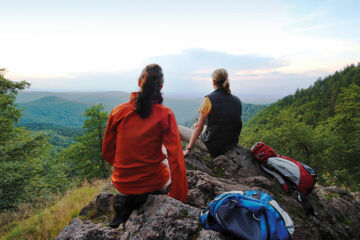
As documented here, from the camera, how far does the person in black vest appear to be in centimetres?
402

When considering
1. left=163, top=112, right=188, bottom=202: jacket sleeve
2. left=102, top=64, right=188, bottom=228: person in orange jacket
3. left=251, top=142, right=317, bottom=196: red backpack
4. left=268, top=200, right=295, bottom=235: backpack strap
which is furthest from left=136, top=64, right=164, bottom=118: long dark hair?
left=251, top=142, right=317, bottom=196: red backpack

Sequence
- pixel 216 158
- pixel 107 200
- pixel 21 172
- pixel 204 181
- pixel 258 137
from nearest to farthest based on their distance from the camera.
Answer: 1. pixel 107 200
2. pixel 204 181
3. pixel 216 158
4. pixel 21 172
5. pixel 258 137

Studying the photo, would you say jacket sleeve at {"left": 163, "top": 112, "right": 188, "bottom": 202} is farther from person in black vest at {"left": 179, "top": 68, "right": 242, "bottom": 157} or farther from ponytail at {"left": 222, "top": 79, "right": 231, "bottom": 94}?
ponytail at {"left": 222, "top": 79, "right": 231, "bottom": 94}

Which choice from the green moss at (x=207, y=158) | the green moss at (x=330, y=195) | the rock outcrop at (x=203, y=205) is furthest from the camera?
the green moss at (x=330, y=195)

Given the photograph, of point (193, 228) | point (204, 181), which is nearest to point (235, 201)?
point (193, 228)

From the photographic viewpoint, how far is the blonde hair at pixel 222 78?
4.06m

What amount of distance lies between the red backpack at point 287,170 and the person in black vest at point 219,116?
86cm

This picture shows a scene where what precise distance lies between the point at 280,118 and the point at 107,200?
69.9ft

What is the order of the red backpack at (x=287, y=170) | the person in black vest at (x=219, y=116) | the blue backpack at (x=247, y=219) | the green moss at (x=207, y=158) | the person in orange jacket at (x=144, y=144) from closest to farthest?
the blue backpack at (x=247, y=219) → the person in orange jacket at (x=144, y=144) → the red backpack at (x=287, y=170) → the person in black vest at (x=219, y=116) → the green moss at (x=207, y=158)

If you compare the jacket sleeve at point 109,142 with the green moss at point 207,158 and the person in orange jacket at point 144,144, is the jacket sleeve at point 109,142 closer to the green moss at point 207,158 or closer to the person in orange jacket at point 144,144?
the person in orange jacket at point 144,144

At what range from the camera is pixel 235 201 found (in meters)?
1.94

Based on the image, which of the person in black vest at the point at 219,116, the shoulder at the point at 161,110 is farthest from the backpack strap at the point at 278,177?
the shoulder at the point at 161,110

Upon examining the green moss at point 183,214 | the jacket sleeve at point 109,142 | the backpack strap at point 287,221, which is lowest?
the green moss at point 183,214

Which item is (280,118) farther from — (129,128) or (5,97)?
(5,97)
